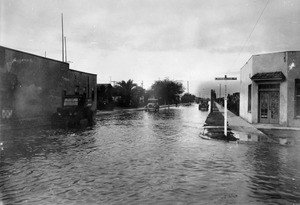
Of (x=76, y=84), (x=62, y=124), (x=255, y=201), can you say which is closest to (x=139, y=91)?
(x=76, y=84)

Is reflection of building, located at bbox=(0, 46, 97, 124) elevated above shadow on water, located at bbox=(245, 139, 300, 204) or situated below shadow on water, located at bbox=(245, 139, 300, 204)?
above

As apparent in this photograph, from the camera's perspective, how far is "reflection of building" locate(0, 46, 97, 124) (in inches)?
776

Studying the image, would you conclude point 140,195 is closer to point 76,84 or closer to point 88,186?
point 88,186

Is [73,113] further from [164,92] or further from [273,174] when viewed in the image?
[164,92]

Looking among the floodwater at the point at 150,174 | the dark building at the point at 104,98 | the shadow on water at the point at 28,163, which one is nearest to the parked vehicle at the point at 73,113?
the shadow on water at the point at 28,163

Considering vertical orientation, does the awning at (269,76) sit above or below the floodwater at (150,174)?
above

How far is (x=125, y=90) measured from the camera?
2181 inches

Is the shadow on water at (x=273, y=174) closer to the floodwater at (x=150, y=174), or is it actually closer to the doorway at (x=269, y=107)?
the floodwater at (x=150, y=174)

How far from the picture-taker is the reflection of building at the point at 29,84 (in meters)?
19.7

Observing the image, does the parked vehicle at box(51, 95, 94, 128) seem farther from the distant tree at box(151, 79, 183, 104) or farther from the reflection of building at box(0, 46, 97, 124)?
the distant tree at box(151, 79, 183, 104)

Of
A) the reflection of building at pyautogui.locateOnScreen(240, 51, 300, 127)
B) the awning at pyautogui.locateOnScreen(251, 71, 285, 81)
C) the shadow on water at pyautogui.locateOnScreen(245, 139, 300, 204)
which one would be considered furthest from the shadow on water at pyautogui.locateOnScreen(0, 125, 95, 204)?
the reflection of building at pyautogui.locateOnScreen(240, 51, 300, 127)

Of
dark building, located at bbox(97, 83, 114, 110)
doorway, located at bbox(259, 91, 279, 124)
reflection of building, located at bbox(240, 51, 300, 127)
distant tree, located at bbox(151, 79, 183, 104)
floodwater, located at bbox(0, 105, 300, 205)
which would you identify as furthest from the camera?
distant tree, located at bbox(151, 79, 183, 104)

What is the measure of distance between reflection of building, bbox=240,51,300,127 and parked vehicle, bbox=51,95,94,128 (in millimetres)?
12603

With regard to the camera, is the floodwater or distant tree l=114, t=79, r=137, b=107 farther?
distant tree l=114, t=79, r=137, b=107
